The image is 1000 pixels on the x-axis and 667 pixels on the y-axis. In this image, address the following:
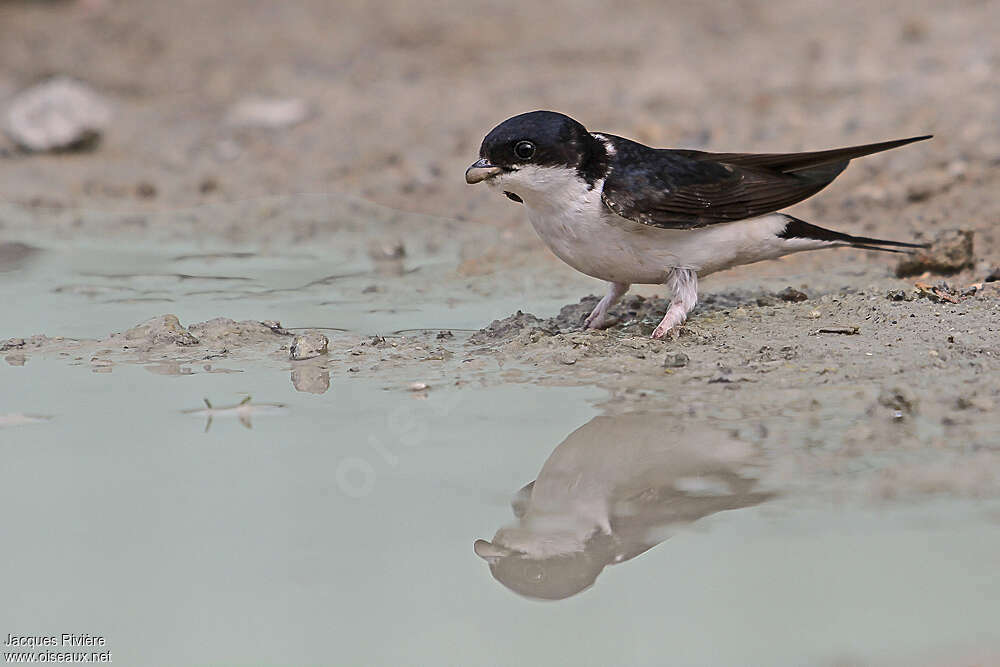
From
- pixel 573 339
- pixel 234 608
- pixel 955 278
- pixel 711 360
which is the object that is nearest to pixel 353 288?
pixel 573 339

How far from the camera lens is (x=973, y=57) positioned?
876cm

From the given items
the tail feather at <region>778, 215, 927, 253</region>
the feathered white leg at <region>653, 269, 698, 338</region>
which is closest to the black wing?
the tail feather at <region>778, 215, 927, 253</region>

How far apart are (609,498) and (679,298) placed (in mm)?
1748

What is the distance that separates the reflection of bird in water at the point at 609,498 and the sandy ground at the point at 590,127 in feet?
0.67

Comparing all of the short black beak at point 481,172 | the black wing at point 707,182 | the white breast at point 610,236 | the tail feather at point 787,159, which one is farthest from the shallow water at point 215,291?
the tail feather at point 787,159

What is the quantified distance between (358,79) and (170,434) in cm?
634

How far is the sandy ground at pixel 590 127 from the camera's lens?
14.2 ft

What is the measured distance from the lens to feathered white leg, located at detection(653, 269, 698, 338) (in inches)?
196

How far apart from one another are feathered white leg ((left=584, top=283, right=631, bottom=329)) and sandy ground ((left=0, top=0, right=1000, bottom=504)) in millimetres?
96

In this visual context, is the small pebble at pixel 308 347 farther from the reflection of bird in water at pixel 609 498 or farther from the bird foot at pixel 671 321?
the reflection of bird in water at pixel 609 498

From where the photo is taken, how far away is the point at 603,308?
5281 mm

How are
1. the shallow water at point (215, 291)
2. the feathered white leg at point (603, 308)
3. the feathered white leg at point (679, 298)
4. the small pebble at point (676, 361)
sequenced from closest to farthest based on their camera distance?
the small pebble at point (676, 361) < the feathered white leg at point (679, 298) < the feathered white leg at point (603, 308) < the shallow water at point (215, 291)

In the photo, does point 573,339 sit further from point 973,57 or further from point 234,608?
point 973,57

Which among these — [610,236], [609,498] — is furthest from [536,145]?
[609,498]
